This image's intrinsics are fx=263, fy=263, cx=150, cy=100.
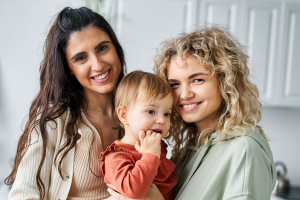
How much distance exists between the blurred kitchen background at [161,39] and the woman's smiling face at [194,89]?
1.33 metres

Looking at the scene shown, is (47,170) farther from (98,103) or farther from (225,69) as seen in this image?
(225,69)

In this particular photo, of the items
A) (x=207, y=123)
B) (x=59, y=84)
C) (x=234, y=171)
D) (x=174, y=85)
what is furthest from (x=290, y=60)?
(x=59, y=84)

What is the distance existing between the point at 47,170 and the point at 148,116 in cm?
59

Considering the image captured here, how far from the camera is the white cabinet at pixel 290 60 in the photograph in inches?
109

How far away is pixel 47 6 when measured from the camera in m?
2.77

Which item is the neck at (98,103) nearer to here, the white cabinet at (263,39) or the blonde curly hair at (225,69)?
the blonde curly hair at (225,69)

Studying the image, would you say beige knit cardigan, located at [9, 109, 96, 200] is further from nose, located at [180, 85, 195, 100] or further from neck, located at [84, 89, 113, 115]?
nose, located at [180, 85, 195, 100]

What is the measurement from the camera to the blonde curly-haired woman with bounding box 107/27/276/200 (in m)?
1.08

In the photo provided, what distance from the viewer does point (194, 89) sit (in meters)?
1.23

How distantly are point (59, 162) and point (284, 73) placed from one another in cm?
249

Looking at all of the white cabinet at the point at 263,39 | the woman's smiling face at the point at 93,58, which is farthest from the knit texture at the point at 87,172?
the white cabinet at the point at 263,39

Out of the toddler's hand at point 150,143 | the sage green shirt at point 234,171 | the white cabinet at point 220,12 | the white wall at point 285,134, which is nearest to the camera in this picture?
the sage green shirt at point 234,171

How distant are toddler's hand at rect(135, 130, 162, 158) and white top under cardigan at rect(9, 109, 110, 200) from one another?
393 mm

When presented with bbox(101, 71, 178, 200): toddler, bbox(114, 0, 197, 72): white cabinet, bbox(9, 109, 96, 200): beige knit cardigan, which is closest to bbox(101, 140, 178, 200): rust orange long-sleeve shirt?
bbox(101, 71, 178, 200): toddler
